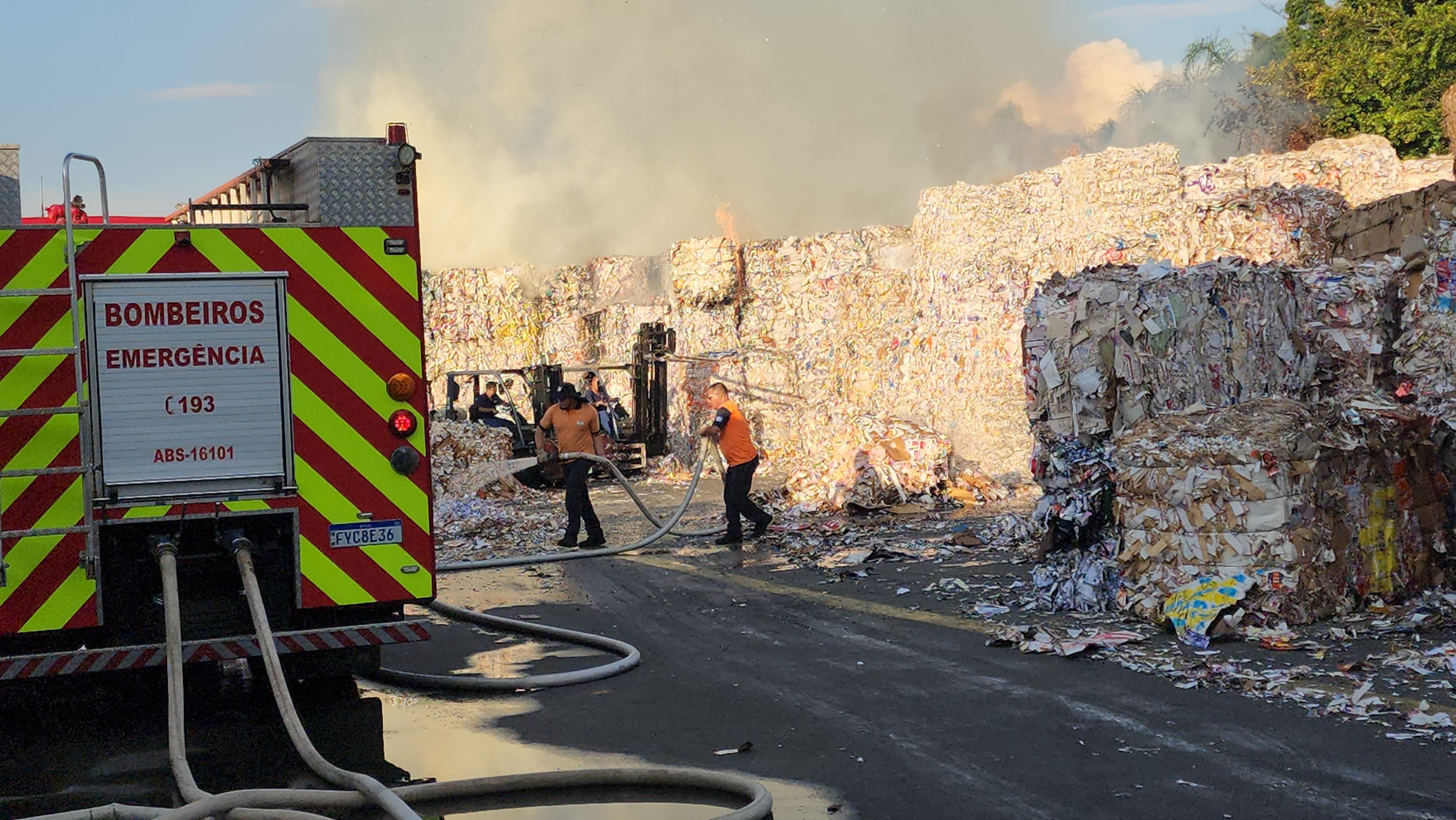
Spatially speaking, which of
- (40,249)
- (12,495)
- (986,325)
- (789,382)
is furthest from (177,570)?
(789,382)

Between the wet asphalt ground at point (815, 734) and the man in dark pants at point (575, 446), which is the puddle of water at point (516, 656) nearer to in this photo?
the wet asphalt ground at point (815, 734)

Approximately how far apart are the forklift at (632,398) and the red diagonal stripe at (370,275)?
1607cm

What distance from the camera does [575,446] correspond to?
1467cm

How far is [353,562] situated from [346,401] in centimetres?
84

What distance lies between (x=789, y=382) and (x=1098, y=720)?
17376mm

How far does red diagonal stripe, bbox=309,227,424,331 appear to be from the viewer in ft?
22.7

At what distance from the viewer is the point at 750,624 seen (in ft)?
31.4

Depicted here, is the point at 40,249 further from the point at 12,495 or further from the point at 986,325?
the point at 986,325

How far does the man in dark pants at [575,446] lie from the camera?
14.4 metres

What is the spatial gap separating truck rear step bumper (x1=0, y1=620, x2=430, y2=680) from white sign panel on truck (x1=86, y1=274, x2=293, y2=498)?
2.46ft

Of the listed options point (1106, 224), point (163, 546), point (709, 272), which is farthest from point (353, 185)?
point (709, 272)

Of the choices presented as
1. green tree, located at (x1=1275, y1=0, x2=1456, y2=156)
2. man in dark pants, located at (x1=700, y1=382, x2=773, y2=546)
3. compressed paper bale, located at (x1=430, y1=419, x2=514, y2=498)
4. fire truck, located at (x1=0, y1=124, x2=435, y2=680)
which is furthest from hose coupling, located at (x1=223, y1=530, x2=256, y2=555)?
green tree, located at (x1=1275, y1=0, x2=1456, y2=156)

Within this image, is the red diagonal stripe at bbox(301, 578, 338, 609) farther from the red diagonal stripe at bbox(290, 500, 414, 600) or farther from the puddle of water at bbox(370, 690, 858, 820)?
the puddle of water at bbox(370, 690, 858, 820)

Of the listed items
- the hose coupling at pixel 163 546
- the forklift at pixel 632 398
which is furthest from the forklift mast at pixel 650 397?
the hose coupling at pixel 163 546
